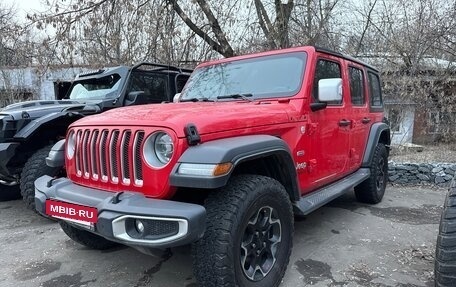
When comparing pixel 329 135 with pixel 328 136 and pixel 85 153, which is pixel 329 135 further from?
pixel 85 153

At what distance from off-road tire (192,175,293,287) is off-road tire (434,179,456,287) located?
3.38 ft

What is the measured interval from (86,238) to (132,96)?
263 centimetres

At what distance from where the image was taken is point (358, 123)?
15.7 ft

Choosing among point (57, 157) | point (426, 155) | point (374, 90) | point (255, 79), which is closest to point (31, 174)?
point (57, 157)

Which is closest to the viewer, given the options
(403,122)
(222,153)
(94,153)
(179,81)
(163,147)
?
(222,153)

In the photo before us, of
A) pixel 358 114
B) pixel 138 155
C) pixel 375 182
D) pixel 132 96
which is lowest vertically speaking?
pixel 375 182

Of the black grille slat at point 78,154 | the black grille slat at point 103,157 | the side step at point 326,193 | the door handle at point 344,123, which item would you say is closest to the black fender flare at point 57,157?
the black grille slat at point 78,154

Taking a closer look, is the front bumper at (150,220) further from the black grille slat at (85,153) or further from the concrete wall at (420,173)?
the concrete wall at (420,173)

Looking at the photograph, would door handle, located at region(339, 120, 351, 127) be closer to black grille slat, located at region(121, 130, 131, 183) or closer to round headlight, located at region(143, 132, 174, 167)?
round headlight, located at region(143, 132, 174, 167)

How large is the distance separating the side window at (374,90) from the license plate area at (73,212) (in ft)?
13.7

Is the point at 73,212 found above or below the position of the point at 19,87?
below

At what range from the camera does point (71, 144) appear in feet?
10.4

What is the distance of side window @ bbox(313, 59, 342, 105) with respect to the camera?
372 centimetres

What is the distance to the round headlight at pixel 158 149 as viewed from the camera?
8.29 feet
